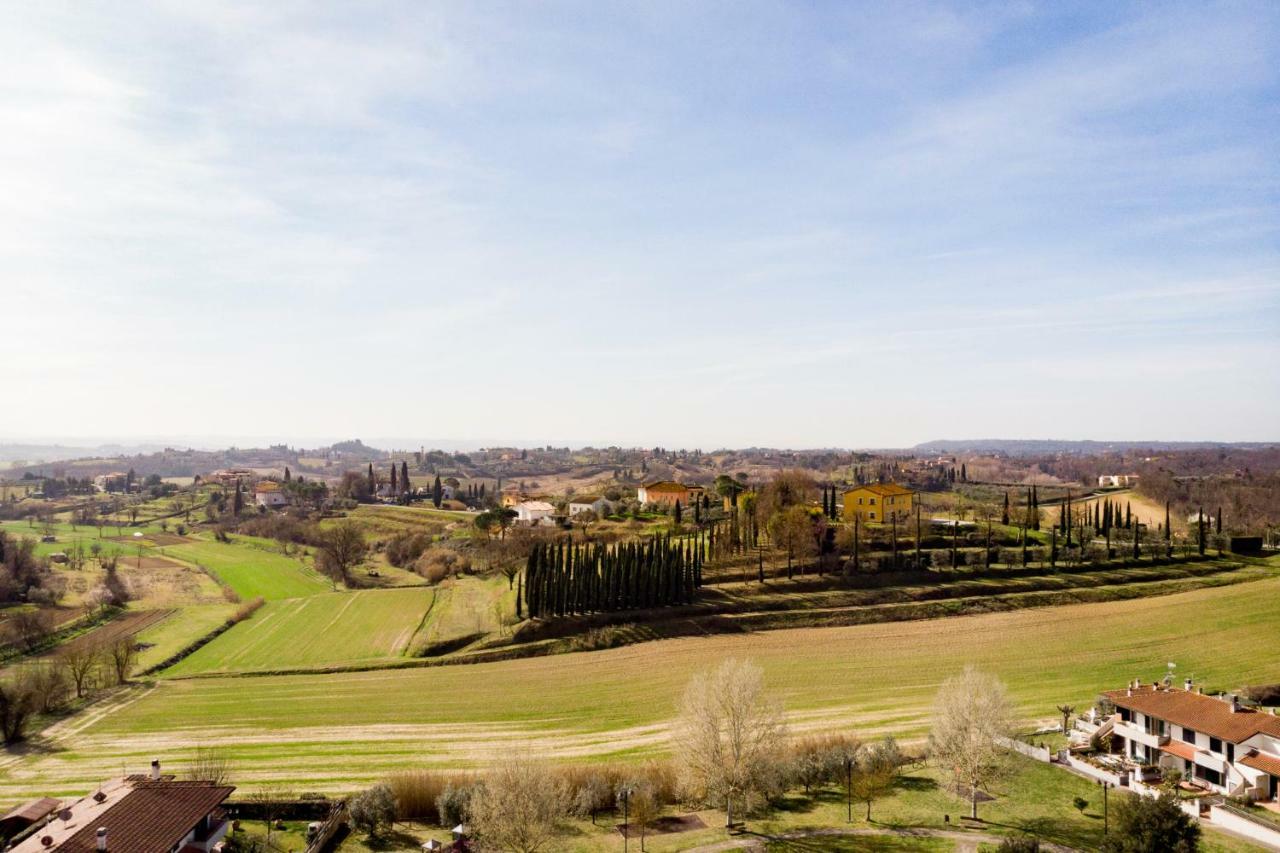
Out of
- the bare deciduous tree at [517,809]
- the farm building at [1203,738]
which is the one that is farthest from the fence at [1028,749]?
the bare deciduous tree at [517,809]

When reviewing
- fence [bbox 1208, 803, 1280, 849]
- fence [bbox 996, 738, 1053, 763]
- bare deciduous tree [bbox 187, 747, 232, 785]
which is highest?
fence [bbox 1208, 803, 1280, 849]

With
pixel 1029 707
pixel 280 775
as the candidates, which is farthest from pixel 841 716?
pixel 280 775

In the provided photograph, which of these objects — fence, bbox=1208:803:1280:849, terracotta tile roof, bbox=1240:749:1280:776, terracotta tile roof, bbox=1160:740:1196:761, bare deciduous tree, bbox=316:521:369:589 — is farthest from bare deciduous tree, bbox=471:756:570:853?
bare deciduous tree, bbox=316:521:369:589

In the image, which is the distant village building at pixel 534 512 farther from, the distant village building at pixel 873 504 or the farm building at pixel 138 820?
the farm building at pixel 138 820

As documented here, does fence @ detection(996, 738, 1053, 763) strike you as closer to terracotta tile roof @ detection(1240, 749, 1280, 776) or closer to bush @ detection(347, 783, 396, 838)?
terracotta tile roof @ detection(1240, 749, 1280, 776)

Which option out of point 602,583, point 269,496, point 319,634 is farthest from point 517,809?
point 269,496
